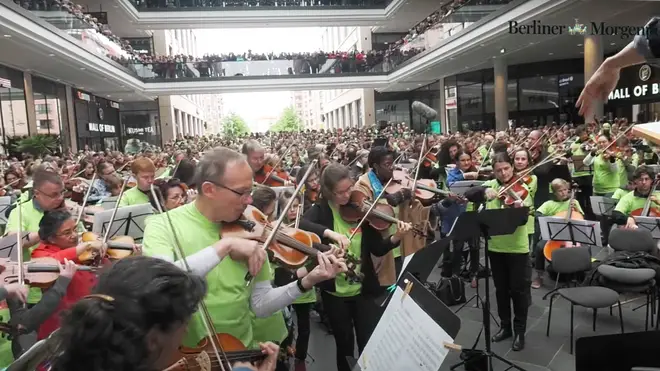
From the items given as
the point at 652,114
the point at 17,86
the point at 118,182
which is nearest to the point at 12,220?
the point at 118,182

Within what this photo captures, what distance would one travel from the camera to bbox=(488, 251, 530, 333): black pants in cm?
462

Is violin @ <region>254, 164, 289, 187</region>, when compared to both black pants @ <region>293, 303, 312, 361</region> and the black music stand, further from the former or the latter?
the black music stand

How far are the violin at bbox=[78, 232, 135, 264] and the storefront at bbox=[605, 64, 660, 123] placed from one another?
19.9 meters

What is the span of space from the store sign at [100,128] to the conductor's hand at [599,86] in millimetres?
27933

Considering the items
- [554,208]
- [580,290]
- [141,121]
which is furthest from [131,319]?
[141,121]

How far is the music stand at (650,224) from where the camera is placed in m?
5.42

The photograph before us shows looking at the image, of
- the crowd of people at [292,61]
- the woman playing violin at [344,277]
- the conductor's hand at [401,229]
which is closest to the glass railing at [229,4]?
the crowd of people at [292,61]

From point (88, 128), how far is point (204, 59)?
7.22 metres

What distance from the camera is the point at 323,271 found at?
8.22 feet

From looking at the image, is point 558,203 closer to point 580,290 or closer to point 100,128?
point 580,290

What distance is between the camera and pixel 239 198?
2359 mm

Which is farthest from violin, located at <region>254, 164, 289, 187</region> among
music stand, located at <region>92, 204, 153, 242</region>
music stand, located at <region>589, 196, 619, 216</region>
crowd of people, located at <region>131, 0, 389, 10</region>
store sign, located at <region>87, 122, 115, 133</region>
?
store sign, located at <region>87, 122, 115, 133</region>

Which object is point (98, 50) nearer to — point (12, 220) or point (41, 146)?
point (41, 146)

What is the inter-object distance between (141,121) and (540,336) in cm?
3326
